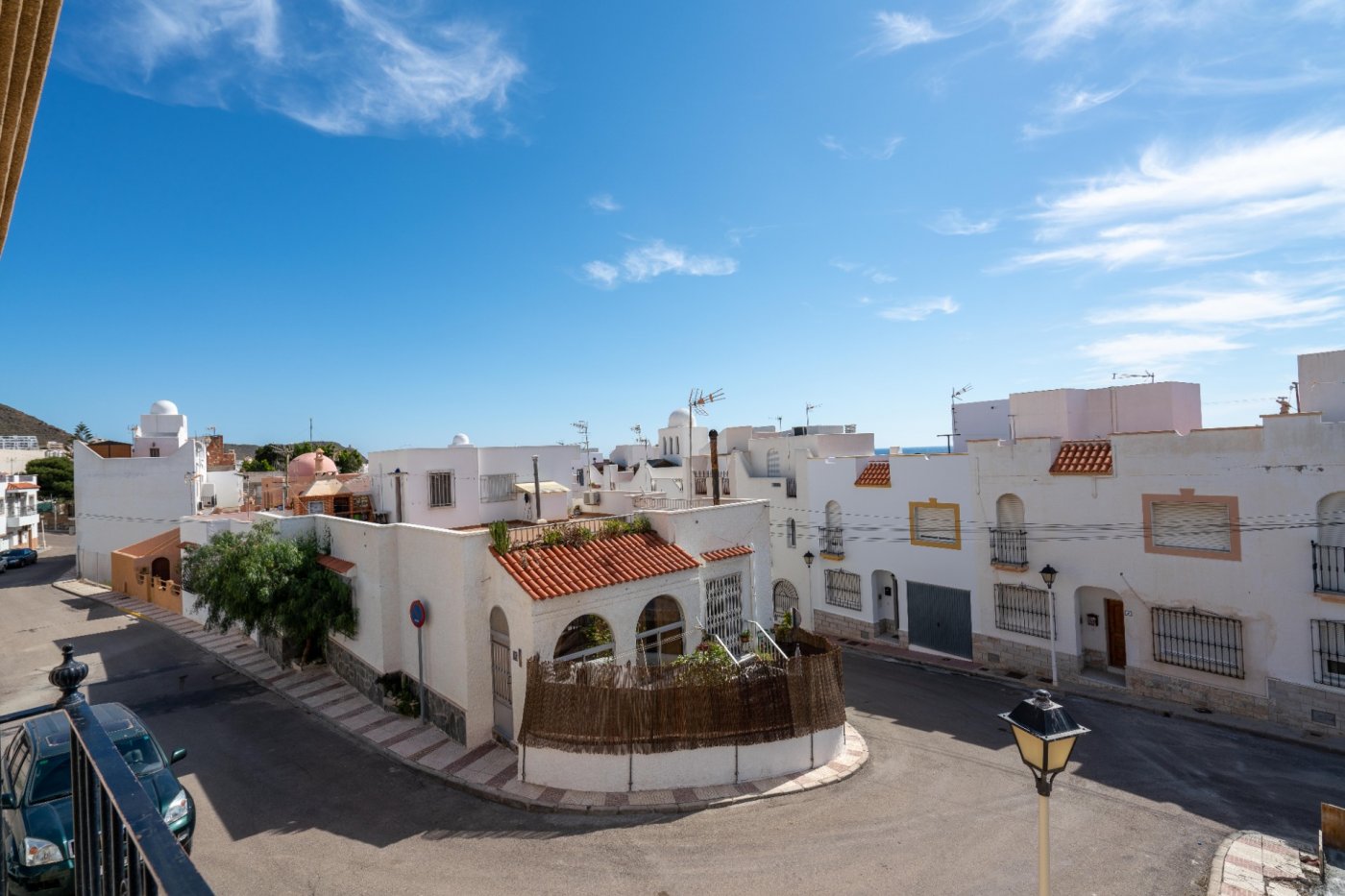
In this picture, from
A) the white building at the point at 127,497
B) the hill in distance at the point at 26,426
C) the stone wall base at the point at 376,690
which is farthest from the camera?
the hill in distance at the point at 26,426

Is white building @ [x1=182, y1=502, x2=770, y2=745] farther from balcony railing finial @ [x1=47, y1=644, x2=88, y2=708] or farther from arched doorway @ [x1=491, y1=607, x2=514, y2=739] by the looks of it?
balcony railing finial @ [x1=47, y1=644, x2=88, y2=708]

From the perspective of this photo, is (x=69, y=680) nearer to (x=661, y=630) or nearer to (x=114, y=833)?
(x=114, y=833)

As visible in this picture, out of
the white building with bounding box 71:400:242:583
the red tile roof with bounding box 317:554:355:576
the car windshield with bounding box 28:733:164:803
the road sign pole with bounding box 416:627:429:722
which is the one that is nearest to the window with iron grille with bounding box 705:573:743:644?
the road sign pole with bounding box 416:627:429:722

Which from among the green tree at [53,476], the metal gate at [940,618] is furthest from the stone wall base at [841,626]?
the green tree at [53,476]

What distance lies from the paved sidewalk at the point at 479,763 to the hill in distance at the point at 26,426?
4275 inches

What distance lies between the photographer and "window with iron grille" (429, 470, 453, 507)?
21797mm

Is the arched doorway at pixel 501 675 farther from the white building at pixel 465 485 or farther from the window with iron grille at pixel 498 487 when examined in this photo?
the window with iron grille at pixel 498 487

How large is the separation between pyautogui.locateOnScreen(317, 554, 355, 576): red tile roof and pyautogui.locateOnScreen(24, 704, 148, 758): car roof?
20.5 feet

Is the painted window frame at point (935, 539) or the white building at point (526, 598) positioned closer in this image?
the white building at point (526, 598)

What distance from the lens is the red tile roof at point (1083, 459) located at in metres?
18.1

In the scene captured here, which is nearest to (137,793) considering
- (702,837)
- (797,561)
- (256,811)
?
(702,837)

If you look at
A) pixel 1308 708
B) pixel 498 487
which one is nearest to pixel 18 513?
pixel 498 487

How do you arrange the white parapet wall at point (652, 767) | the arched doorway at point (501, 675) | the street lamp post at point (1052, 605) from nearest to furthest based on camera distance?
the white parapet wall at point (652, 767)
the arched doorway at point (501, 675)
the street lamp post at point (1052, 605)

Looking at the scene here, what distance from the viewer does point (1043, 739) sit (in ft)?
20.4
